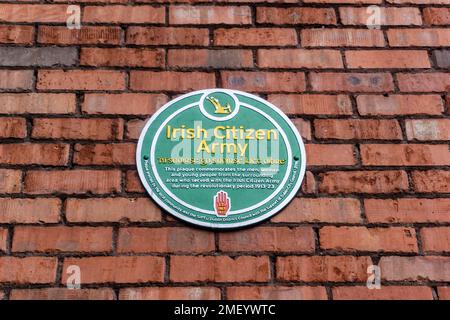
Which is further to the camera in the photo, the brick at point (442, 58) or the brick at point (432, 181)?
the brick at point (442, 58)

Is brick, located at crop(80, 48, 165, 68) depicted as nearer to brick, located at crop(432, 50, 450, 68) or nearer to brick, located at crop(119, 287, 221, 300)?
brick, located at crop(119, 287, 221, 300)

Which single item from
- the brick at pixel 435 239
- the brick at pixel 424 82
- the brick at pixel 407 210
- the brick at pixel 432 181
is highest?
the brick at pixel 424 82

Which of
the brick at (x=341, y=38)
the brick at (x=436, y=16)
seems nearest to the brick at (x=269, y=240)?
the brick at (x=341, y=38)

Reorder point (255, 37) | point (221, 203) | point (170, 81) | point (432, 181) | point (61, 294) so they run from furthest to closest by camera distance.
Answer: point (255, 37) < point (170, 81) < point (432, 181) < point (221, 203) < point (61, 294)

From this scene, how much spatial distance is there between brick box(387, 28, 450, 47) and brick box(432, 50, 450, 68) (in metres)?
0.03

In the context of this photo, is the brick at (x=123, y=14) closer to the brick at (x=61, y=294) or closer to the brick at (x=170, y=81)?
the brick at (x=170, y=81)

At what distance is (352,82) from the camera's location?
2082 millimetres

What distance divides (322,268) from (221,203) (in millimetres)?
372

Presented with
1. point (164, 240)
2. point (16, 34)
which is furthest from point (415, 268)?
point (16, 34)

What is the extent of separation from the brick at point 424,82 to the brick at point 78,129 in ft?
3.33

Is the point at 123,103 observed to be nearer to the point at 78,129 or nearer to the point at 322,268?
the point at 78,129

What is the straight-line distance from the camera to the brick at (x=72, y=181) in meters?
1.87

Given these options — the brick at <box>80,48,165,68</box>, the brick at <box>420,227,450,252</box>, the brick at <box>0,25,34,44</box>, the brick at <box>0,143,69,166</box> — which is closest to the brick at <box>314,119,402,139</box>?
the brick at <box>420,227,450,252</box>

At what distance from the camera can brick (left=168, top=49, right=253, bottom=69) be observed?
6.81ft
